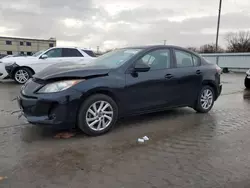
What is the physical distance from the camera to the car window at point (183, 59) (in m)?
5.45

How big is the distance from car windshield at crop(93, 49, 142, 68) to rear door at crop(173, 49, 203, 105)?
1029 mm

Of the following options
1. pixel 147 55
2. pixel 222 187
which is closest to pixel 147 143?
pixel 222 187

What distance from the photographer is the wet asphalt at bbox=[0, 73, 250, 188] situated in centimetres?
290

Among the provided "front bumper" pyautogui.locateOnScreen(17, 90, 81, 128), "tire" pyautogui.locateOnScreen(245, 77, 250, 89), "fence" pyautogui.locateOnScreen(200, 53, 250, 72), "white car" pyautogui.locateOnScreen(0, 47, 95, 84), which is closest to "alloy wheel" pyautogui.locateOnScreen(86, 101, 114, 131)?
"front bumper" pyautogui.locateOnScreen(17, 90, 81, 128)

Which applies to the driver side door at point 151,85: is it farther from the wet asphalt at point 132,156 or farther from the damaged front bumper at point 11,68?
the damaged front bumper at point 11,68

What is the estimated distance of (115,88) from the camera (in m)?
4.43

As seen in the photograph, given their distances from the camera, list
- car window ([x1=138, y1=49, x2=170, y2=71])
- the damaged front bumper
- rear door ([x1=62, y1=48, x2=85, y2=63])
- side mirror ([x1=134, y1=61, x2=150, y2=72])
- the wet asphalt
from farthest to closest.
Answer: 1. rear door ([x1=62, y1=48, x2=85, y2=63])
2. the damaged front bumper
3. car window ([x1=138, y1=49, x2=170, y2=71])
4. side mirror ([x1=134, y1=61, x2=150, y2=72])
5. the wet asphalt

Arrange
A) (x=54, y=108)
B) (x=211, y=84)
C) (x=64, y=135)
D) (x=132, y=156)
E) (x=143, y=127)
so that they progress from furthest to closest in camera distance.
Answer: (x=211, y=84) → (x=143, y=127) → (x=64, y=135) → (x=54, y=108) → (x=132, y=156)

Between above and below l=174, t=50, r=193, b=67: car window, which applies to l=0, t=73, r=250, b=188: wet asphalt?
below

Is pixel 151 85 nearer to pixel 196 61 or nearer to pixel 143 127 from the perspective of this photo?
pixel 143 127

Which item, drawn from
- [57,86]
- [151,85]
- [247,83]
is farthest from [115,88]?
[247,83]

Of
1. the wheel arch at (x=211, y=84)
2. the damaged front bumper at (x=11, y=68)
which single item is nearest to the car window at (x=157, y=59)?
the wheel arch at (x=211, y=84)

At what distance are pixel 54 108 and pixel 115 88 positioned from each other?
1093 mm

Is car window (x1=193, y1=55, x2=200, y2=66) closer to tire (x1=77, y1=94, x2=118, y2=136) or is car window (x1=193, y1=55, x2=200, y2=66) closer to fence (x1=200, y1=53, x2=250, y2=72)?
tire (x1=77, y1=94, x2=118, y2=136)
